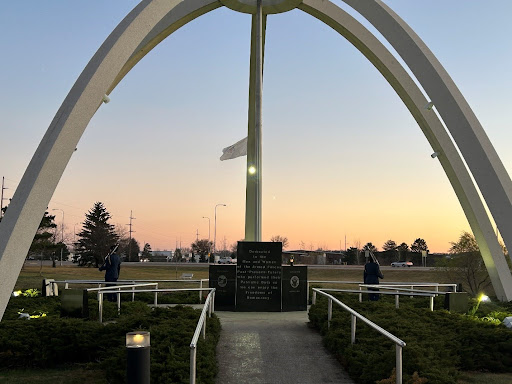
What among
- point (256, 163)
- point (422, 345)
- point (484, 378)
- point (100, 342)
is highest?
point (256, 163)

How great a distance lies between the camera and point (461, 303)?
13773 mm

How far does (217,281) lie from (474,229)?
922 cm

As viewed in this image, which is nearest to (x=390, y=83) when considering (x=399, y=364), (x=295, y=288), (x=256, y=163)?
(x=256, y=163)

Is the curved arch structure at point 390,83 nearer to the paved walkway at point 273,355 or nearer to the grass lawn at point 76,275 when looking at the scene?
the paved walkway at point 273,355

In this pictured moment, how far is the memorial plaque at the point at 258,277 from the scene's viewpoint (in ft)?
51.2

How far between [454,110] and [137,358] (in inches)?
523

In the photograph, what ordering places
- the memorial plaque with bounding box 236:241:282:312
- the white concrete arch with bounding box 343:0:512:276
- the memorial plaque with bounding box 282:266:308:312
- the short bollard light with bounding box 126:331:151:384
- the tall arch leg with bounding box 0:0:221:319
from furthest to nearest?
the memorial plaque with bounding box 282:266:308:312, the memorial plaque with bounding box 236:241:282:312, the white concrete arch with bounding box 343:0:512:276, the tall arch leg with bounding box 0:0:221:319, the short bollard light with bounding box 126:331:151:384

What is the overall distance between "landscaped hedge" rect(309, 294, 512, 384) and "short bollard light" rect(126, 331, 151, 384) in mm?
3423

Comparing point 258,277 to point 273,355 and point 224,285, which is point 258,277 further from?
point 273,355

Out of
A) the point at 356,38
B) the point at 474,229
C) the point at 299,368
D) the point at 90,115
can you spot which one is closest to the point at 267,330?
the point at 299,368

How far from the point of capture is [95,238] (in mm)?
69750

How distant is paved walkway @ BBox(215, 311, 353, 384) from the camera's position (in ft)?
26.4

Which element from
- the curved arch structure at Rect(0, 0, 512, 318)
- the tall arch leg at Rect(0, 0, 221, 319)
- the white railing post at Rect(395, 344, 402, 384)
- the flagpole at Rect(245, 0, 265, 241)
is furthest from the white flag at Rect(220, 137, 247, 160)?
the white railing post at Rect(395, 344, 402, 384)

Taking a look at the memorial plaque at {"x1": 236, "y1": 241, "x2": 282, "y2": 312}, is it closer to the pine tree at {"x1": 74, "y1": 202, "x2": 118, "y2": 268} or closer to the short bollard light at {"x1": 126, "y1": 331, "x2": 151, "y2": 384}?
the short bollard light at {"x1": 126, "y1": 331, "x2": 151, "y2": 384}
